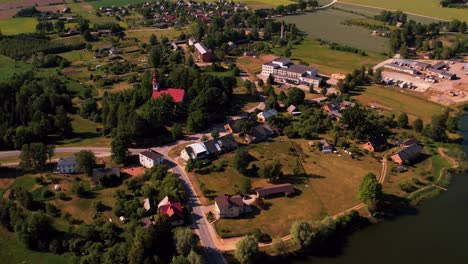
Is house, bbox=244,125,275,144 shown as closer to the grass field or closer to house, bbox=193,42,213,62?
house, bbox=193,42,213,62

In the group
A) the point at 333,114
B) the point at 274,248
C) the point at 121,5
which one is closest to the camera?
the point at 274,248

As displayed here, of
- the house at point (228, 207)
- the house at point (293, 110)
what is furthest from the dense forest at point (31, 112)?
the house at point (293, 110)

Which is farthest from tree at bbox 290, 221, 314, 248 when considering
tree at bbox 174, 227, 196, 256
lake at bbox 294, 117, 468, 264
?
tree at bbox 174, 227, 196, 256

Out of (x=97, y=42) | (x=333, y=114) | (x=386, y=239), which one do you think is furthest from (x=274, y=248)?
(x=97, y=42)

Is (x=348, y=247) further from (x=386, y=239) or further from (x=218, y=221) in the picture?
(x=218, y=221)

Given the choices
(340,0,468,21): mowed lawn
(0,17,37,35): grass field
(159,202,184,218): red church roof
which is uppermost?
(340,0,468,21): mowed lawn

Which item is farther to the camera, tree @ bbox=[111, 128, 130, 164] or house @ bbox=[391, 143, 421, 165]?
house @ bbox=[391, 143, 421, 165]
